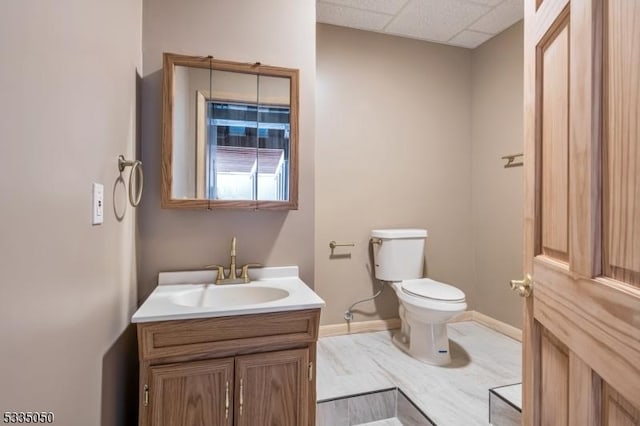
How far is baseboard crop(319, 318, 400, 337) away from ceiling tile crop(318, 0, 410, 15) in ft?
7.42

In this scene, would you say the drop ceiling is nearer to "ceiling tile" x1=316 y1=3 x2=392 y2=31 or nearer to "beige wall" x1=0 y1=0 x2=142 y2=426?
"ceiling tile" x1=316 y1=3 x2=392 y2=31

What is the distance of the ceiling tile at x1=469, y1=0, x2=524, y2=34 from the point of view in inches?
87.4

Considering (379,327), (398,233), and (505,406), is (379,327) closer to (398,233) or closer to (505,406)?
(398,233)

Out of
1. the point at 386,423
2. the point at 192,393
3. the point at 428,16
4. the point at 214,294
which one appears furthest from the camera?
the point at 428,16

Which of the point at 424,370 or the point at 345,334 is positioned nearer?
the point at 424,370

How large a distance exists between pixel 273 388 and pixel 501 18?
9.13 ft

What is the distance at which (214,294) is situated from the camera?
1.46 metres

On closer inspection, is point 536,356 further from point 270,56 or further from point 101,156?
point 270,56

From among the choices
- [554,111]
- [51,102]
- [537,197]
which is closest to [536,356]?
[537,197]

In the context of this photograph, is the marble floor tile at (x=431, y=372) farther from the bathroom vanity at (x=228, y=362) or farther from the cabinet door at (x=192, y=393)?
the cabinet door at (x=192, y=393)

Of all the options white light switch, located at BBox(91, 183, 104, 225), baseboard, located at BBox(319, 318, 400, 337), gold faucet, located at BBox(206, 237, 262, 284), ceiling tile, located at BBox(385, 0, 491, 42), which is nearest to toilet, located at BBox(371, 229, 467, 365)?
baseboard, located at BBox(319, 318, 400, 337)

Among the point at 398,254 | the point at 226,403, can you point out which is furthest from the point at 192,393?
the point at 398,254

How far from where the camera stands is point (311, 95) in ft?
5.62

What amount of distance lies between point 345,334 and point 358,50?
7.13ft
